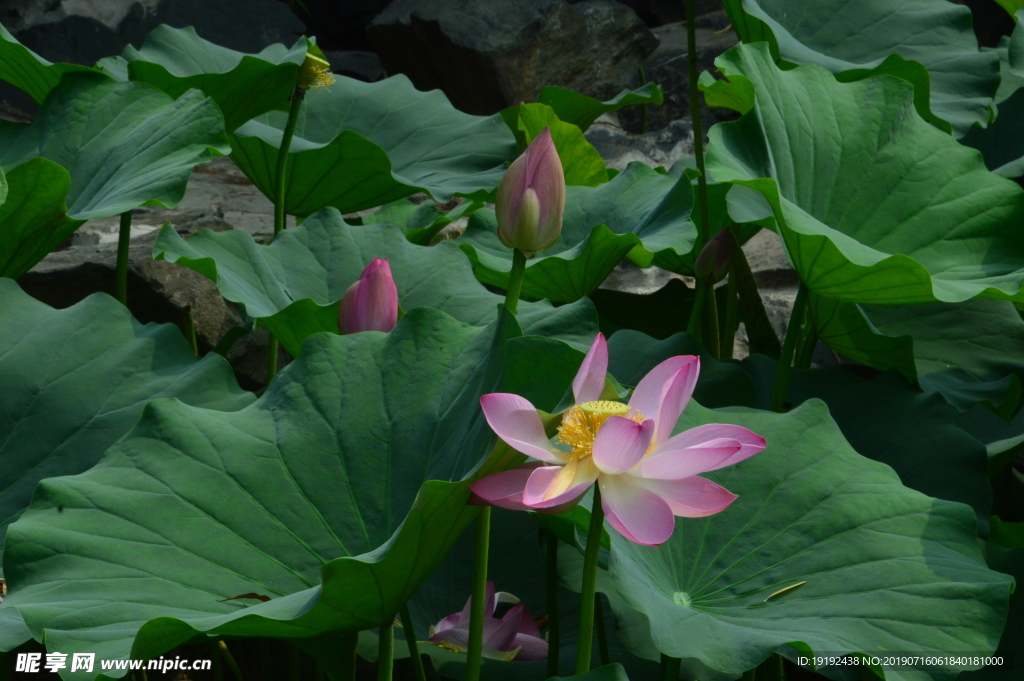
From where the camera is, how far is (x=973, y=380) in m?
1.46

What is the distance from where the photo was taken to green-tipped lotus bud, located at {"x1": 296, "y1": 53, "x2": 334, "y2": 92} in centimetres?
158

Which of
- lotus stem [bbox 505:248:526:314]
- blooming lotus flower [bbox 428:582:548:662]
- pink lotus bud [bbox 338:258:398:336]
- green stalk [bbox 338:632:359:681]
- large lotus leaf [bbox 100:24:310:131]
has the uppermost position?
lotus stem [bbox 505:248:526:314]

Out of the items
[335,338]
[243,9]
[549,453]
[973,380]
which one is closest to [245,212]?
[335,338]

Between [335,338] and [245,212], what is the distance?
1695 millimetres

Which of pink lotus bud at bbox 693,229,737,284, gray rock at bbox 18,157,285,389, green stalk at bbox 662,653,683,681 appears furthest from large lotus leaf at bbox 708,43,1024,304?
gray rock at bbox 18,157,285,389

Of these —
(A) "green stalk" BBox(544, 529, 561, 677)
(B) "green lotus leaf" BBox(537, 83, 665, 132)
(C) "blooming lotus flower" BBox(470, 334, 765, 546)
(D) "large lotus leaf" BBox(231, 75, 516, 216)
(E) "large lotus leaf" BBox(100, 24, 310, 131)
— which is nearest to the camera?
(C) "blooming lotus flower" BBox(470, 334, 765, 546)

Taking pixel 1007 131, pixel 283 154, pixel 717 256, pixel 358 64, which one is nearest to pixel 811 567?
pixel 717 256

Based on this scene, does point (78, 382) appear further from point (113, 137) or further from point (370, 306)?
point (113, 137)

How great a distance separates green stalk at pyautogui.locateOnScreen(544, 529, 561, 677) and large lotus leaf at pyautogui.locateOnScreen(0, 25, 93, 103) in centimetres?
120

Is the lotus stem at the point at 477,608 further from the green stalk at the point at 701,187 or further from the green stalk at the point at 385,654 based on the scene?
the green stalk at the point at 701,187

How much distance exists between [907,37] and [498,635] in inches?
63.2

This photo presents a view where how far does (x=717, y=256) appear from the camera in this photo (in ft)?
4.58

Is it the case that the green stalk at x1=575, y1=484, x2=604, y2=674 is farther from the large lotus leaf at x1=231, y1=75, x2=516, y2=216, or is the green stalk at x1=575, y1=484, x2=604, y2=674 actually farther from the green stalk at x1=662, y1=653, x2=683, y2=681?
the large lotus leaf at x1=231, y1=75, x2=516, y2=216

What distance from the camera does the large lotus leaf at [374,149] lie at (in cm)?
165
